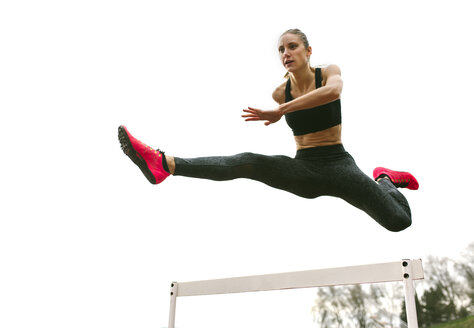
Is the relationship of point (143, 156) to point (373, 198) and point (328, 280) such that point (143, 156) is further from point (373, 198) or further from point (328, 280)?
point (373, 198)


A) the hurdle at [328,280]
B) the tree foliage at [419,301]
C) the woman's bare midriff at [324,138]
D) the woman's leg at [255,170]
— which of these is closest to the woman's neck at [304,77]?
the woman's bare midriff at [324,138]

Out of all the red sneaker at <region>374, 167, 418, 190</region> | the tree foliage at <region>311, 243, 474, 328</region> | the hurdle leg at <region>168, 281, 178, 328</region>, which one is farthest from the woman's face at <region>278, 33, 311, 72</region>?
the tree foliage at <region>311, 243, 474, 328</region>

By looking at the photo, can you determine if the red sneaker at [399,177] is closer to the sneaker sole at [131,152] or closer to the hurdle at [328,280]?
the hurdle at [328,280]

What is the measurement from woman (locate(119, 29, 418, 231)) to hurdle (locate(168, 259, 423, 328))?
0.37 metres

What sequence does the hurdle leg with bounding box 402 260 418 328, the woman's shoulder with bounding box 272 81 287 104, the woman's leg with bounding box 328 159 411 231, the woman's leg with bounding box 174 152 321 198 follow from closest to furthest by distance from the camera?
the hurdle leg with bounding box 402 260 418 328 < the woman's leg with bounding box 174 152 321 198 < the woman's leg with bounding box 328 159 411 231 < the woman's shoulder with bounding box 272 81 287 104

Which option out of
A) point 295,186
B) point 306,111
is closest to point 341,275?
point 295,186

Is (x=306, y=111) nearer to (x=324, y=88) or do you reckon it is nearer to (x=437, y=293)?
(x=324, y=88)

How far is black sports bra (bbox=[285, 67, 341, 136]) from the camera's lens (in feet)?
6.48

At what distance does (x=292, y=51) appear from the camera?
193 cm

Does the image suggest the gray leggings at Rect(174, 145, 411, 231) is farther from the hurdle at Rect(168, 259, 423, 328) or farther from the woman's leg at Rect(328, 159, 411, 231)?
the hurdle at Rect(168, 259, 423, 328)

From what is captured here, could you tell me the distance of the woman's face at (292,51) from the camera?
193cm

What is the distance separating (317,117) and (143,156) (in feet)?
2.67

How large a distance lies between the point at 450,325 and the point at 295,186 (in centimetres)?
271

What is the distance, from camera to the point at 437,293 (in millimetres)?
3609
